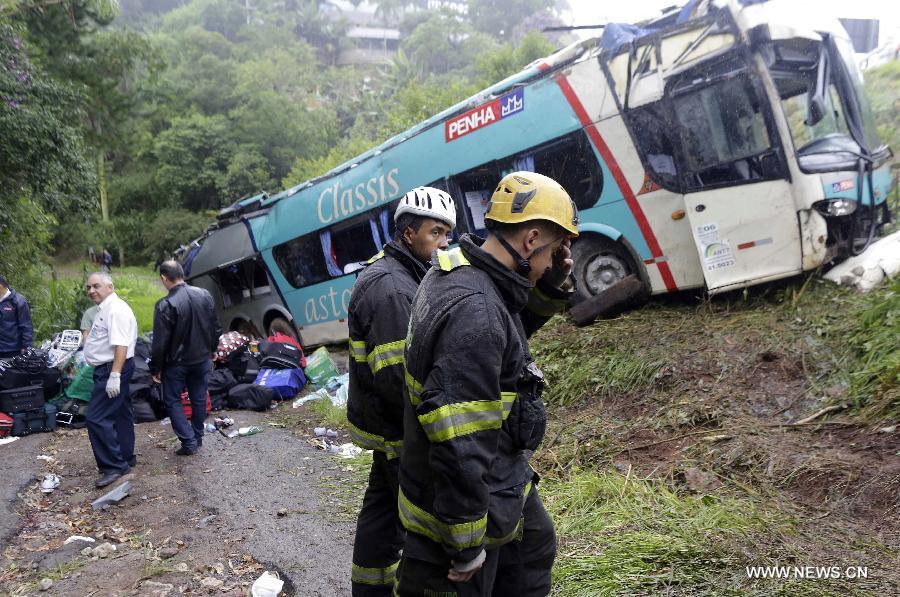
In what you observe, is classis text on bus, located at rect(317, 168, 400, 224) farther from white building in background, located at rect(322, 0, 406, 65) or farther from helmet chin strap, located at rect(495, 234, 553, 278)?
white building in background, located at rect(322, 0, 406, 65)

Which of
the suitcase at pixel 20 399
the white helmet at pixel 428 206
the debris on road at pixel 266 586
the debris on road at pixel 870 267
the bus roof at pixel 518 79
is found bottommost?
the debris on road at pixel 266 586

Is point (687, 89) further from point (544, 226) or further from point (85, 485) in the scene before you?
point (85, 485)

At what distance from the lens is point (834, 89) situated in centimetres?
588

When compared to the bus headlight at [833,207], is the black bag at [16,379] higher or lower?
lower

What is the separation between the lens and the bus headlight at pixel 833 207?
5.34 m

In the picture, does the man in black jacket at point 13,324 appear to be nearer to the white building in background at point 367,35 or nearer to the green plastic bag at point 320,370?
the green plastic bag at point 320,370

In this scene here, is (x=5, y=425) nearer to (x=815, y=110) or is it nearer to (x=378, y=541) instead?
(x=378, y=541)

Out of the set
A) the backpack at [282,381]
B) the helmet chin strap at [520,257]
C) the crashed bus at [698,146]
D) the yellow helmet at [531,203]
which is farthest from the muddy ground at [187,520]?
the crashed bus at [698,146]

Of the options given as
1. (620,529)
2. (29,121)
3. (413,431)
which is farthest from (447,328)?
(29,121)

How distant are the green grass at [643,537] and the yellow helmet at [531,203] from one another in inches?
69.7

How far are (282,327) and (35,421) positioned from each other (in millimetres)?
4378

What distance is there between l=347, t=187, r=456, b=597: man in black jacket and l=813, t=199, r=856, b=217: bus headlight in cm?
409

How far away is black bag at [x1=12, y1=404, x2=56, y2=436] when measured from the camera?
6.43 m

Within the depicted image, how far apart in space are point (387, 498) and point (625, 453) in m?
2.35
